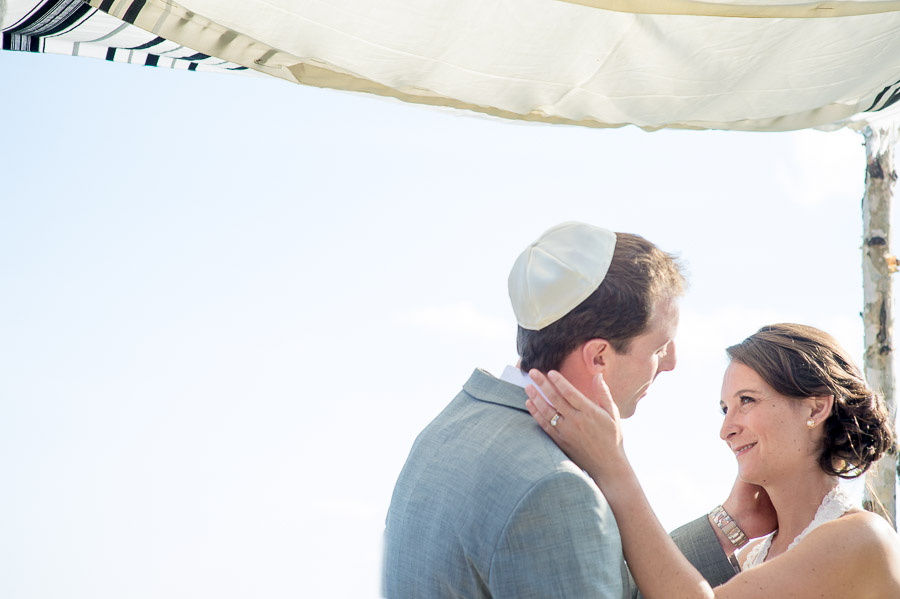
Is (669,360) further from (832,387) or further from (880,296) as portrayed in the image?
(880,296)

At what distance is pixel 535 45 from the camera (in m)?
2.84

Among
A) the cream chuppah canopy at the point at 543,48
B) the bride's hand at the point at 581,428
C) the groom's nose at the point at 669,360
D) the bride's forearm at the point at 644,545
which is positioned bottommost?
the bride's forearm at the point at 644,545

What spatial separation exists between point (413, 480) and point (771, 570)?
4.68ft

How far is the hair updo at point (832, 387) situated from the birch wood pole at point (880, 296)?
1772mm

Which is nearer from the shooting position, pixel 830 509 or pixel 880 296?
pixel 830 509

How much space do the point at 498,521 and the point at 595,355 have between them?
1.88ft

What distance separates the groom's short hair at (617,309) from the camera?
225 cm

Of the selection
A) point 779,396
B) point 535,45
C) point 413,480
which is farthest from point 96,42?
point 779,396

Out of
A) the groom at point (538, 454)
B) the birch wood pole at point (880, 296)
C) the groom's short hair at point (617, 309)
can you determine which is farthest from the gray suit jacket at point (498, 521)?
the birch wood pole at point (880, 296)

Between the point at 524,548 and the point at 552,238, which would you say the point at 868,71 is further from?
the point at 524,548

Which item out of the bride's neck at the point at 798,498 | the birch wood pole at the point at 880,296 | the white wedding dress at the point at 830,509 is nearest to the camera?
the white wedding dress at the point at 830,509

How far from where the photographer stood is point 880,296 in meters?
5.09

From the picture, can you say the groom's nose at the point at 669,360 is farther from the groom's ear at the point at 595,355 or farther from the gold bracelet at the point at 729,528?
the gold bracelet at the point at 729,528

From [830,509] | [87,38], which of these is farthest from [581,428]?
[87,38]
